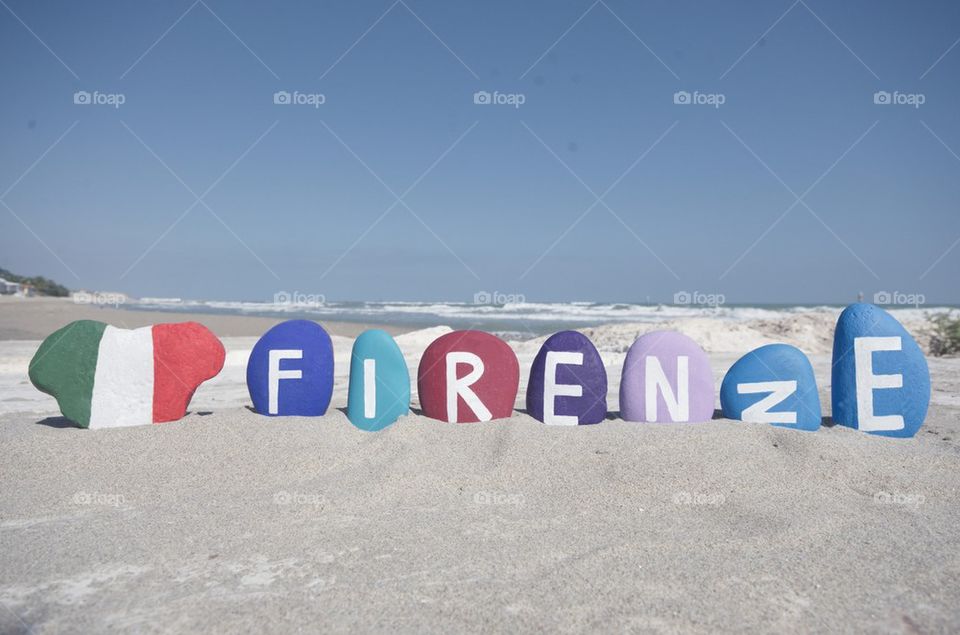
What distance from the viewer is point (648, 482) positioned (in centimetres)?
353

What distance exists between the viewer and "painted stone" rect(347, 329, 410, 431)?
489 centimetres

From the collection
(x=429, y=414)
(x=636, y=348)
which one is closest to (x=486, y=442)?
(x=429, y=414)

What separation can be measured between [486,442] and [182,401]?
2.48 metres

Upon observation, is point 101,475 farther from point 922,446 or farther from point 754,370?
point 922,446
